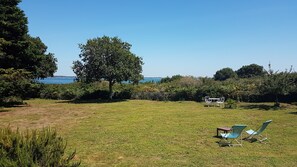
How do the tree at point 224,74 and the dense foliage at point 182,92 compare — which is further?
the tree at point 224,74

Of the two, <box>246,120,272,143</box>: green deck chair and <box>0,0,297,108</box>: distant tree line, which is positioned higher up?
<box>0,0,297,108</box>: distant tree line

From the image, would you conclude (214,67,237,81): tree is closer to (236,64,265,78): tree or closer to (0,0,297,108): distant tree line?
(236,64,265,78): tree

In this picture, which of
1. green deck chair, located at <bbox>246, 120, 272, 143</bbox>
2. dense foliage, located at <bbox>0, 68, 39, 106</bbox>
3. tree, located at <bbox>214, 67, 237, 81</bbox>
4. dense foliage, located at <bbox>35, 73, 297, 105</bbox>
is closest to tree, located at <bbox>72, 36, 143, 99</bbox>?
dense foliage, located at <bbox>35, 73, 297, 105</bbox>

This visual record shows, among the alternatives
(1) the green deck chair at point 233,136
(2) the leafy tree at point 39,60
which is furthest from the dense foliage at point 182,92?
(1) the green deck chair at point 233,136

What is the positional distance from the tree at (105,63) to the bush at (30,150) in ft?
72.5

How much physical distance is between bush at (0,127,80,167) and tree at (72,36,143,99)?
22102 millimetres

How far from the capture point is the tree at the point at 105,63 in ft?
91.8

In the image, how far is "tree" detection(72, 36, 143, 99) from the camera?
2798 centimetres

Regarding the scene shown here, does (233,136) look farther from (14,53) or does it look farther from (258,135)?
(14,53)

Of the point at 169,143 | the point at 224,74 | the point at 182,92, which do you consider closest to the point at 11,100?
the point at 182,92

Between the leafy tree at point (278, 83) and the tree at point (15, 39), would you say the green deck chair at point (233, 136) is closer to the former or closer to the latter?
the leafy tree at point (278, 83)

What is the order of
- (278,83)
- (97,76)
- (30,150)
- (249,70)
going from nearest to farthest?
1. (30,150)
2. (278,83)
3. (97,76)
4. (249,70)

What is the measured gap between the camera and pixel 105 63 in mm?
28328

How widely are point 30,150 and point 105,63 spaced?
23.5 meters
